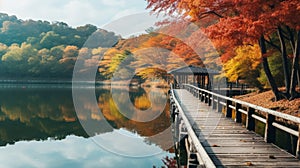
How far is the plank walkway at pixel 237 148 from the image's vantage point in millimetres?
4168

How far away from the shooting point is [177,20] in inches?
513

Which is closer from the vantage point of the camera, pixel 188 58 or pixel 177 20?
pixel 177 20

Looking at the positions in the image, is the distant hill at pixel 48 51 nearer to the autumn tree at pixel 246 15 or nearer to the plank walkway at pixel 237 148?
the autumn tree at pixel 246 15

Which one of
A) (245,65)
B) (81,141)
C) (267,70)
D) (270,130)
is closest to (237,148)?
(270,130)

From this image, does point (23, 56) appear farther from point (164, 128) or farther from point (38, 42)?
point (164, 128)

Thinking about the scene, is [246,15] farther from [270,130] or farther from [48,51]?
[48,51]

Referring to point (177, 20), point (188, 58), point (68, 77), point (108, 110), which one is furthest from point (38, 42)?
point (177, 20)

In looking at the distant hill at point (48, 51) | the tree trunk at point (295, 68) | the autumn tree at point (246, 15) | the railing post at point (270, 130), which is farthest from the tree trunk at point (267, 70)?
the distant hill at point (48, 51)

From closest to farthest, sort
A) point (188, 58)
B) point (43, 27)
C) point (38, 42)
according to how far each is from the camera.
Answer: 1. point (188, 58)
2. point (38, 42)
3. point (43, 27)

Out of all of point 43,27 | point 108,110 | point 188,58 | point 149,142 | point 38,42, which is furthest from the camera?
point 43,27

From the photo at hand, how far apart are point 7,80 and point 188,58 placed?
121 ft

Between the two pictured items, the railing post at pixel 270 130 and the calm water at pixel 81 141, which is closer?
the railing post at pixel 270 130

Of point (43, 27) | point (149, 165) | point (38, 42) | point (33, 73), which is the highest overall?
point (43, 27)

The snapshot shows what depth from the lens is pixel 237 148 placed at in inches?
193
